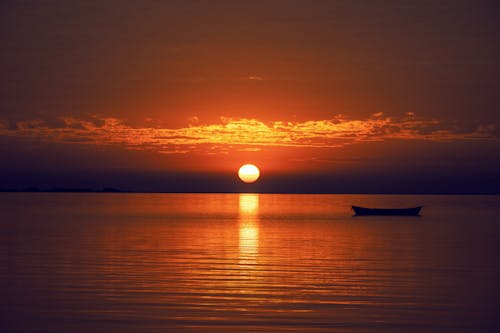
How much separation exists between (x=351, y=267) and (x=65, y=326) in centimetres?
2033

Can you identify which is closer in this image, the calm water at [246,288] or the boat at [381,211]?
the calm water at [246,288]

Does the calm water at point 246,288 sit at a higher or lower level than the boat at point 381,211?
lower

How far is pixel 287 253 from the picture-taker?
4591cm

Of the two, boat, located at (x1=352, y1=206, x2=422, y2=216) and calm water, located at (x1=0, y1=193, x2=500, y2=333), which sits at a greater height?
boat, located at (x1=352, y1=206, x2=422, y2=216)

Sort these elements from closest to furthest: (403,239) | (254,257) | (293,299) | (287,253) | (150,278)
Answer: (293,299), (150,278), (254,257), (287,253), (403,239)

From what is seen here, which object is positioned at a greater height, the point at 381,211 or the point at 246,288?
the point at 381,211

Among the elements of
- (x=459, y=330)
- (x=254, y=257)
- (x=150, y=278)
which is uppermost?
(x=254, y=257)

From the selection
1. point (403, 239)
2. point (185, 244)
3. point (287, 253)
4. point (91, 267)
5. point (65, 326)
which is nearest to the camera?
point (65, 326)

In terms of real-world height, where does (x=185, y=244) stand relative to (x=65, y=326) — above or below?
above

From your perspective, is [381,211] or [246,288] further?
[381,211]

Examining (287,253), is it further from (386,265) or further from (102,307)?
(102,307)

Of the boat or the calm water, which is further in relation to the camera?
the boat

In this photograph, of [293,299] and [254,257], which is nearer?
[293,299]

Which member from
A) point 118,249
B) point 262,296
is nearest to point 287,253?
point 118,249
